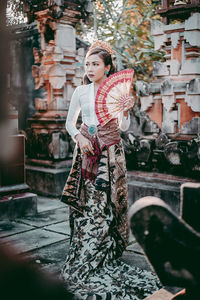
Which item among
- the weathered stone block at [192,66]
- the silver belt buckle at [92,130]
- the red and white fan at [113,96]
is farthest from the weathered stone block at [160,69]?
the silver belt buckle at [92,130]

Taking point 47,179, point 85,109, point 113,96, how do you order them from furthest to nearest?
point 47,179, point 85,109, point 113,96

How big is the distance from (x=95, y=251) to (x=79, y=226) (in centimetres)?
23

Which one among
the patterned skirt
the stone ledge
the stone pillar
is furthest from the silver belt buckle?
the stone pillar

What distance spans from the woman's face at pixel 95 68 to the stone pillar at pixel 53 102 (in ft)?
8.81

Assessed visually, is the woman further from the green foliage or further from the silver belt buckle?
the green foliage

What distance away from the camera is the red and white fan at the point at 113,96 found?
2844mm

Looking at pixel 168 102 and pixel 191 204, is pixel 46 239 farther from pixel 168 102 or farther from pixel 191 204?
pixel 191 204

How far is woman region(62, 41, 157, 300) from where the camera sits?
9.31 feet

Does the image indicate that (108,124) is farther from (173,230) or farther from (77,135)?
(173,230)

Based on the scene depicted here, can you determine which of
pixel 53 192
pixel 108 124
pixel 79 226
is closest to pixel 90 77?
pixel 108 124

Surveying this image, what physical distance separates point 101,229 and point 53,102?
3.25m

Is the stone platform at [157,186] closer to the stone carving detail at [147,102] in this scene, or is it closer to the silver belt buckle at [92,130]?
Answer: the stone carving detail at [147,102]

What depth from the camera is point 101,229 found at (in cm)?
290

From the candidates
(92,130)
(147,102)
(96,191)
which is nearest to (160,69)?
(147,102)
